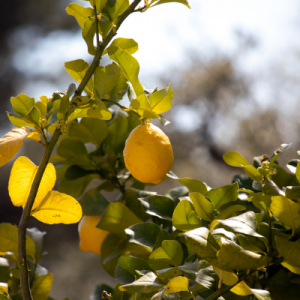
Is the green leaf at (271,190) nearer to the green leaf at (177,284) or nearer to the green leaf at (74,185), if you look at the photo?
the green leaf at (177,284)

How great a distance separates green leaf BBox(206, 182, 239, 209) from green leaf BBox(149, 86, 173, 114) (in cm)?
8

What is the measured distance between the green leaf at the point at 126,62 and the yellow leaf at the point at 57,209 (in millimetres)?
99

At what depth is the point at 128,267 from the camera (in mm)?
210

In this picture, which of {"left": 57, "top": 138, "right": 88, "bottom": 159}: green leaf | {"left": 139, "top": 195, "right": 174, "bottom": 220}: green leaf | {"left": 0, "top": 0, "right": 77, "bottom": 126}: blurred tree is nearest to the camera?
{"left": 139, "top": 195, "right": 174, "bottom": 220}: green leaf

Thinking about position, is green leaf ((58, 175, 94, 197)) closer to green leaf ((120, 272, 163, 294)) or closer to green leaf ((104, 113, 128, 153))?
green leaf ((104, 113, 128, 153))

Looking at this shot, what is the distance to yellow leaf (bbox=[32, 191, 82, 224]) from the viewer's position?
201 mm

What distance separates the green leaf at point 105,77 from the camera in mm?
197

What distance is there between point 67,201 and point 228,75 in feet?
7.93

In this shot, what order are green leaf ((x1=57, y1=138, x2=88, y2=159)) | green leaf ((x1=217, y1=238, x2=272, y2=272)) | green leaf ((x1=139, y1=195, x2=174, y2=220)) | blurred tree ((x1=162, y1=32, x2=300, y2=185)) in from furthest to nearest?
1. blurred tree ((x1=162, y1=32, x2=300, y2=185))
2. green leaf ((x1=57, y1=138, x2=88, y2=159))
3. green leaf ((x1=139, y1=195, x2=174, y2=220))
4. green leaf ((x1=217, y1=238, x2=272, y2=272))

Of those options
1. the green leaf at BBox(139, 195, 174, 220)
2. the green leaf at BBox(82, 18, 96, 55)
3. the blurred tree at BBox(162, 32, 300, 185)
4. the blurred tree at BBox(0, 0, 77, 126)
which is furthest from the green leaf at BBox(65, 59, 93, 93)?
the blurred tree at BBox(0, 0, 77, 126)

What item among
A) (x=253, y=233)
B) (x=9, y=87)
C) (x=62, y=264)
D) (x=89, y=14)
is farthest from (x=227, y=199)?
(x=9, y=87)

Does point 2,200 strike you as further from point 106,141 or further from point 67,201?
point 67,201

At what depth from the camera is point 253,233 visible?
0.54ft

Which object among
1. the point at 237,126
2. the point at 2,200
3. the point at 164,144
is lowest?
the point at 2,200
